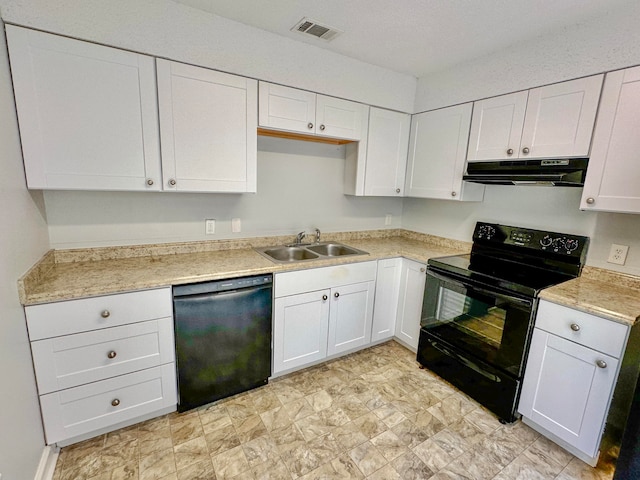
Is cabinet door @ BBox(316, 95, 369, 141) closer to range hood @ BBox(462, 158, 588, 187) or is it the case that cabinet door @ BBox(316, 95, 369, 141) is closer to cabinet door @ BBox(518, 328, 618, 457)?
range hood @ BBox(462, 158, 588, 187)

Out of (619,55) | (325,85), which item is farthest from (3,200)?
(619,55)

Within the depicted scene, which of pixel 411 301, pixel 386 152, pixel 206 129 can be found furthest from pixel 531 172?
pixel 206 129

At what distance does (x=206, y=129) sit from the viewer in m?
1.85

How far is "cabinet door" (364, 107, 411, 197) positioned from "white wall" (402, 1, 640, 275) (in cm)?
27

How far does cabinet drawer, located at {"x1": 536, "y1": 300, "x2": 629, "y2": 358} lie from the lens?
1.43m

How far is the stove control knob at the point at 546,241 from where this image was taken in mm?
2072

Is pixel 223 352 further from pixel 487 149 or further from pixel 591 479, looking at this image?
pixel 487 149

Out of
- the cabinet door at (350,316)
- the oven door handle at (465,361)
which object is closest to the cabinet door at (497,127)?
the cabinet door at (350,316)

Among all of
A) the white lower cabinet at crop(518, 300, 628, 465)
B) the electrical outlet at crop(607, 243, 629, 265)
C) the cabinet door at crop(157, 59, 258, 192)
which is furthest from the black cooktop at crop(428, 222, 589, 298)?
the cabinet door at crop(157, 59, 258, 192)

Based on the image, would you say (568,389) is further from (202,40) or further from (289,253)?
(202,40)

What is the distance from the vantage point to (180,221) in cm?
214

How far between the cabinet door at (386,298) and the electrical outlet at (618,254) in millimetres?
1331

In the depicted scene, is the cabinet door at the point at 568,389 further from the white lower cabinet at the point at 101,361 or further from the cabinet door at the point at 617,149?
the white lower cabinet at the point at 101,361

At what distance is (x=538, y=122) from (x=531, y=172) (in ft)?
1.03
